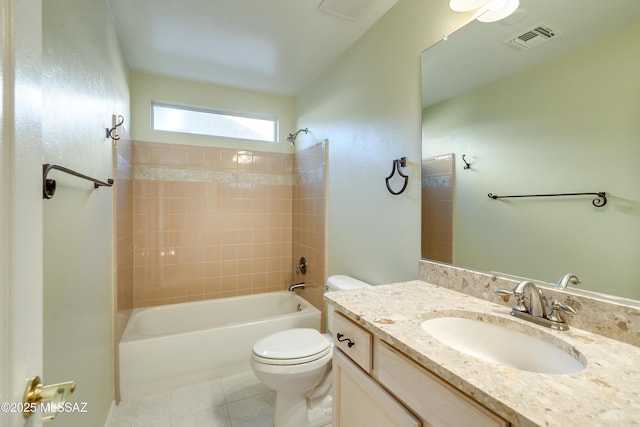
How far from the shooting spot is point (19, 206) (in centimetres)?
45

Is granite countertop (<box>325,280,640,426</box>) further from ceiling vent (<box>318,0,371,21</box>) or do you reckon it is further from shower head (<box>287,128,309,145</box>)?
shower head (<box>287,128,309,145</box>)

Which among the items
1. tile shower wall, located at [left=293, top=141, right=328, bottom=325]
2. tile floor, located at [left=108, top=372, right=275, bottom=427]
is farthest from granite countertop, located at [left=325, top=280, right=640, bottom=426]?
tile shower wall, located at [left=293, top=141, right=328, bottom=325]

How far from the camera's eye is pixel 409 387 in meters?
0.77

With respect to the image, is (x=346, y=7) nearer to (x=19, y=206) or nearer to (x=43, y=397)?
(x=19, y=206)

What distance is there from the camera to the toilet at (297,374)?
1.49 meters

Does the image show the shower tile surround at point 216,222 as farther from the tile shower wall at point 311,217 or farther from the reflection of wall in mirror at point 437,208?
the reflection of wall in mirror at point 437,208

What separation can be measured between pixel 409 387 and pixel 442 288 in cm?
A: 64

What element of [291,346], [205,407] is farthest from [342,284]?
[205,407]

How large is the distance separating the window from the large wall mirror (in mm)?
1993

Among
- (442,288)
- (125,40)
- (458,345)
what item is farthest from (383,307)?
(125,40)

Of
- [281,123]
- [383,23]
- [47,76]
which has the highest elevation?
[383,23]

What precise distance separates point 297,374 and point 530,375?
1165mm

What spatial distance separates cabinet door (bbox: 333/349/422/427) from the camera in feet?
2.65

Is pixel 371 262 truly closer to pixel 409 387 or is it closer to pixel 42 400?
pixel 409 387
